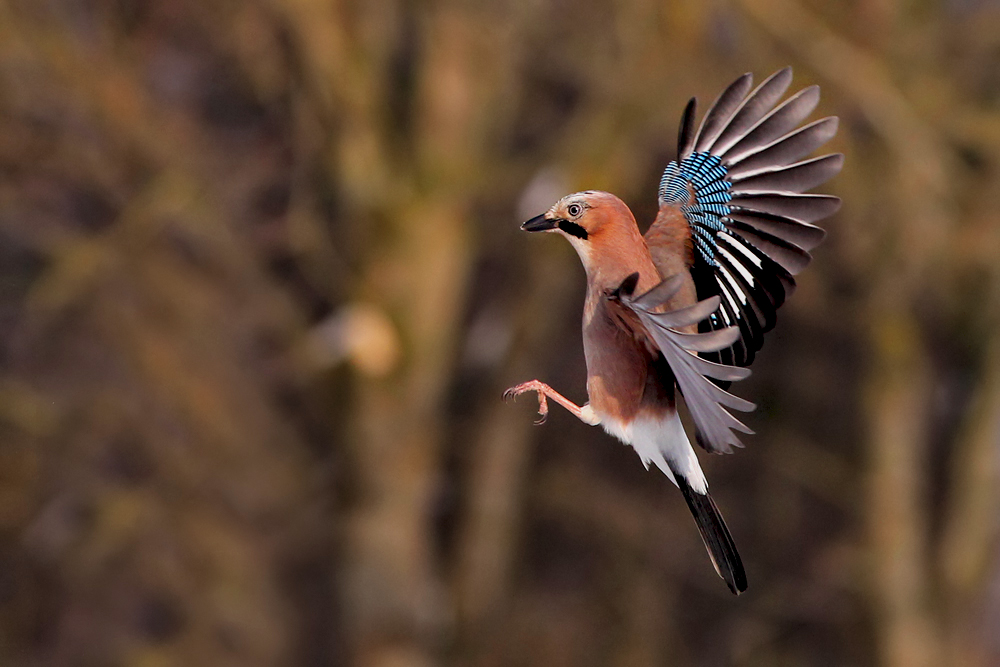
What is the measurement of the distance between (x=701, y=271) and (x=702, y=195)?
159 mm

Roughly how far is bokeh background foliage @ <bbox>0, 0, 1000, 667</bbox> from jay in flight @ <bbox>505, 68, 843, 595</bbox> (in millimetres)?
4563

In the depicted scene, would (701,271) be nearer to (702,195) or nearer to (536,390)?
(702,195)

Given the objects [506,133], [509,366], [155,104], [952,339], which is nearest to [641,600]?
[509,366]

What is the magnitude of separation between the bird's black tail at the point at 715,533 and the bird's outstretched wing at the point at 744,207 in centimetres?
16

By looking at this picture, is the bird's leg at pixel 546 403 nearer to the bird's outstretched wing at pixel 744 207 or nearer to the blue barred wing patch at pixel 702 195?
the bird's outstretched wing at pixel 744 207

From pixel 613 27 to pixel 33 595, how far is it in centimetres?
507

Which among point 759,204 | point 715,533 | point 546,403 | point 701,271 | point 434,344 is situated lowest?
point 715,533

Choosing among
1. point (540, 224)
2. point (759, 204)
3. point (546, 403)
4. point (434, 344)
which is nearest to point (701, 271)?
point (759, 204)

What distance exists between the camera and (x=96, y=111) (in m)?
6.88

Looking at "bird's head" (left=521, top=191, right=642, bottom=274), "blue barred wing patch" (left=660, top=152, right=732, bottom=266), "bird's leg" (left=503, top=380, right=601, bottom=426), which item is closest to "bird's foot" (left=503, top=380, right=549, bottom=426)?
"bird's leg" (left=503, top=380, right=601, bottom=426)

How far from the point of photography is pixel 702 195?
1.80 metres

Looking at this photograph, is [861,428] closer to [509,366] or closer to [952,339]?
[952,339]

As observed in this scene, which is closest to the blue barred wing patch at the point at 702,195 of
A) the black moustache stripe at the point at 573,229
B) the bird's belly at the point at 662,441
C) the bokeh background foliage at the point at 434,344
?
the bird's belly at the point at 662,441

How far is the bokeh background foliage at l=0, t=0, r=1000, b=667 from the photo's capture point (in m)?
6.96
